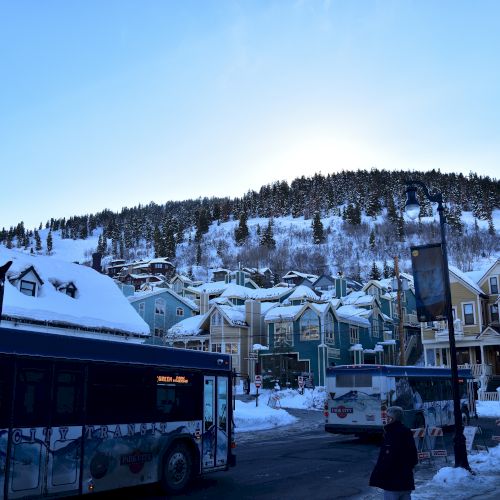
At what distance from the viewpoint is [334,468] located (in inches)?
607

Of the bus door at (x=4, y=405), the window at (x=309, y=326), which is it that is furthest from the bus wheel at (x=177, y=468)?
the window at (x=309, y=326)

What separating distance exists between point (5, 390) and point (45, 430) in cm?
96

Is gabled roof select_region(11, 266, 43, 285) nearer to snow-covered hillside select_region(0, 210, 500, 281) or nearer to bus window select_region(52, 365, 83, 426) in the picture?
bus window select_region(52, 365, 83, 426)

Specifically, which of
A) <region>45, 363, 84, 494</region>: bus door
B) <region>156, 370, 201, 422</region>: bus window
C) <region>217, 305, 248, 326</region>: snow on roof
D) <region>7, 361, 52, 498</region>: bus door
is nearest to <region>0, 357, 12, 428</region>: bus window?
<region>7, 361, 52, 498</region>: bus door

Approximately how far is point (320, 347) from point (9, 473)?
4902 centimetres

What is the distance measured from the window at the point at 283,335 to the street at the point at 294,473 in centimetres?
3413

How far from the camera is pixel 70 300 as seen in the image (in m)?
33.6

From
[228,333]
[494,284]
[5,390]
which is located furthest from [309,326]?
[5,390]

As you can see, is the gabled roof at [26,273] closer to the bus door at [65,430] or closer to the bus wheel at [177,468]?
the bus wheel at [177,468]

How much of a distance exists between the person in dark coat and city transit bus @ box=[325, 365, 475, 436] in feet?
45.7

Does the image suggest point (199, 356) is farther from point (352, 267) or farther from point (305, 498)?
point (352, 267)

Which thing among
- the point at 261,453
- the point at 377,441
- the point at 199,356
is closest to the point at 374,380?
the point at 377,441

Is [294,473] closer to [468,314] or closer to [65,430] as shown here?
[65,430]

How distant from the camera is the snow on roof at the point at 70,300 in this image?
100 feet
